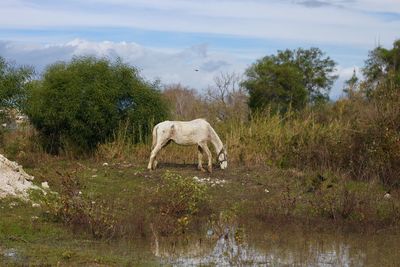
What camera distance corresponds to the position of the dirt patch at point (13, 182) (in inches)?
536

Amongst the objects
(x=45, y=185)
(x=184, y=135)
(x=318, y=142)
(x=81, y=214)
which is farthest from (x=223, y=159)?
(x=81, y=214)

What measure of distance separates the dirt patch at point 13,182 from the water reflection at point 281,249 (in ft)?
11.3

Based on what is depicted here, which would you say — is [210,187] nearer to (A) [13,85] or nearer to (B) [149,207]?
(B) [149,207]

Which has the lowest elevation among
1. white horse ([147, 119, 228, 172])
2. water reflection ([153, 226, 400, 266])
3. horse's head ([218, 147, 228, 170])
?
water reflection ([153, 226, 400, 266])

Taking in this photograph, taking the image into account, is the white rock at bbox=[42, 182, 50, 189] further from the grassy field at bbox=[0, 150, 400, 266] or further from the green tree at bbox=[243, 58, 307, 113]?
the green tree at bbox=[243, 58, 307, 113]

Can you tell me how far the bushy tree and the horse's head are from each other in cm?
330

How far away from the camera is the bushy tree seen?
1981 centimetres

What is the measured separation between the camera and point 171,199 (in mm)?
13711

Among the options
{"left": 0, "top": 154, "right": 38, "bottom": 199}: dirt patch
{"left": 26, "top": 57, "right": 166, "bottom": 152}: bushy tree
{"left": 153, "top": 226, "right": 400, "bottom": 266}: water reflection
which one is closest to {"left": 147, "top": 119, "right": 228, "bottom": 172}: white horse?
{"left": 26, "top": 57, "right": 166, "bottom": 152}: bushy tree

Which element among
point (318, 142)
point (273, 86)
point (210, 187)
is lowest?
point (210, 187)

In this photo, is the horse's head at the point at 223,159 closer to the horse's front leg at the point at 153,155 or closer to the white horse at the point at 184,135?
the white horse at the point at 184,135

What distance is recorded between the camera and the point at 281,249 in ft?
38.0

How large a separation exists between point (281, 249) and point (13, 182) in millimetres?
5688

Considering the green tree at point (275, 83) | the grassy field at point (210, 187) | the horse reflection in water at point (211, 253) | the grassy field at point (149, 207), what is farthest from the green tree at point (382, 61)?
the horse reflection in water at point (211, 253)
